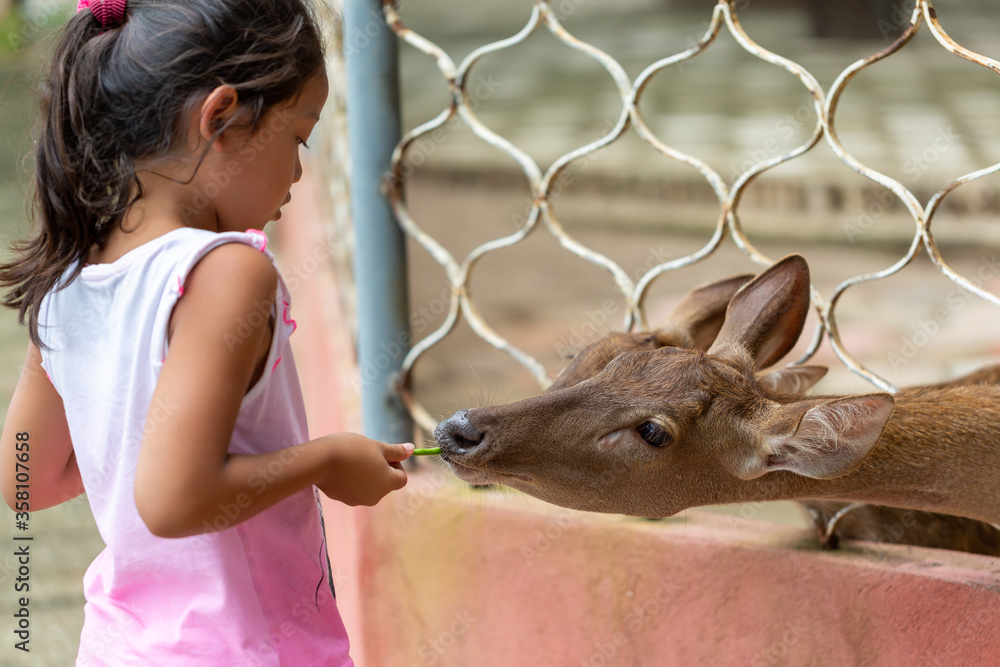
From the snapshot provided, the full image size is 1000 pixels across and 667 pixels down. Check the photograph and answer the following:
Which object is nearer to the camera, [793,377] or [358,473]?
[358,473]

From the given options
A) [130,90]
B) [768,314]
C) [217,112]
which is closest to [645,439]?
[768,314]

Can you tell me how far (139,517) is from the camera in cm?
143

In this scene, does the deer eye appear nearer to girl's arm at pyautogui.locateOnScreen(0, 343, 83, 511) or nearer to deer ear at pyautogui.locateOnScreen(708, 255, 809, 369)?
deer ear at pyautogui.locateOnScreen(708, 255, 809, 369)

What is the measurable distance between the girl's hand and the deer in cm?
24

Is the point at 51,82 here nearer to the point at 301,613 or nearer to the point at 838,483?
the point at 301,613

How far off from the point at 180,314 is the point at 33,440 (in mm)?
475

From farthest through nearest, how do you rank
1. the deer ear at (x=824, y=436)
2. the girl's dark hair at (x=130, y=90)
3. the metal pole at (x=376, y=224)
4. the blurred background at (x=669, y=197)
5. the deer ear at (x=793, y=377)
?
the blurred background at (x=669, y=197) → the metal pole at (x=376, y=224) → the deer ear at (x=793, y=377) → the deer ear at (x=824, y=436) → the girl's dark hair at (x=130, y=90)

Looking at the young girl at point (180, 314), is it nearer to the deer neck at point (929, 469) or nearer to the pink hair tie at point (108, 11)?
the pink hair tie at point (108, 11)

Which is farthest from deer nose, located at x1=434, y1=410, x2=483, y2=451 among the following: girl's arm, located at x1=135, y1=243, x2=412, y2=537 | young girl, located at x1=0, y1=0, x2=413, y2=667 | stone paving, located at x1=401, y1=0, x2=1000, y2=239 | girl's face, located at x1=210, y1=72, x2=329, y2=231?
stone paving, located at x1=401, y1=0, x2=1000, y2=239

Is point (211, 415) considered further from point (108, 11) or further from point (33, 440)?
point (108, 11)

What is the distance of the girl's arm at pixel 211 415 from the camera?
1.26m

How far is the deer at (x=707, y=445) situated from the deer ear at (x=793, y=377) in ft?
0.63

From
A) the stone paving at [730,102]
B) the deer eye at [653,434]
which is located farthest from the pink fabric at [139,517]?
the stone paving at [730,102]

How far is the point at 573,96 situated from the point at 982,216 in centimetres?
653
